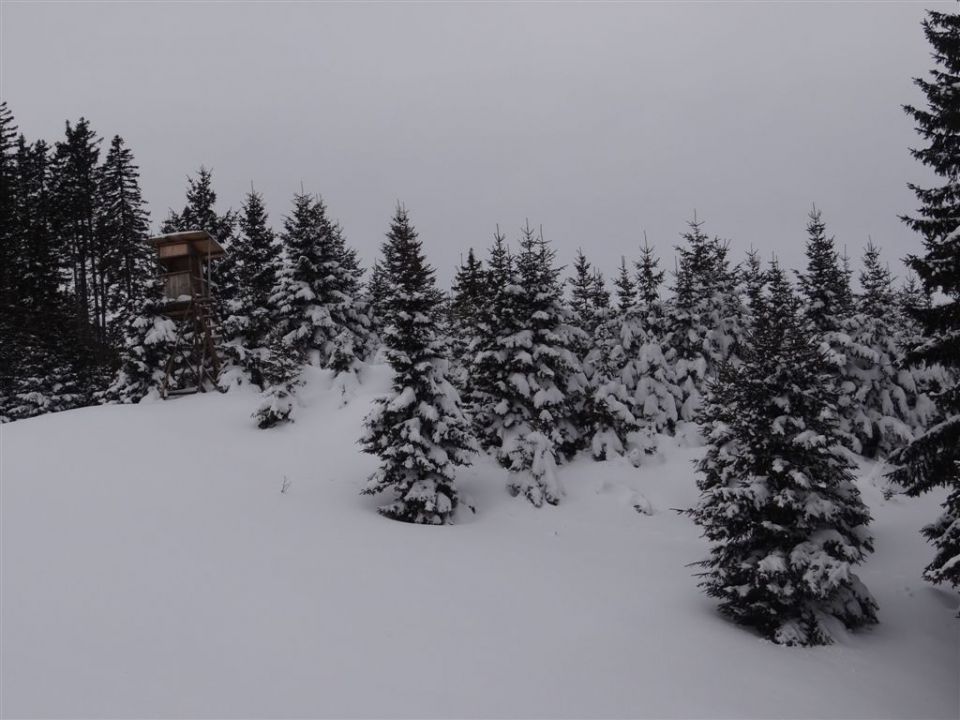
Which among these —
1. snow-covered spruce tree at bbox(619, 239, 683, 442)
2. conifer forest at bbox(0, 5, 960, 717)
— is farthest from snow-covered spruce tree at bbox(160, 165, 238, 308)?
snow-covered spruce tree at bbox(619, 239, 683, 442)

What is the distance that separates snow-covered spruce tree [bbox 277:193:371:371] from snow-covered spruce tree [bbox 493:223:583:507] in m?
11.1

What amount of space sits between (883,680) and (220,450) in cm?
1814

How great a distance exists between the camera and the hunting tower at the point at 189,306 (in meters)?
25.5

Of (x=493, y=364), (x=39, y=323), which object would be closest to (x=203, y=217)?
(x=39, y=323)

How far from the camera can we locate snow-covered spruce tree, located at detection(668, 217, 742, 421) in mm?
24953

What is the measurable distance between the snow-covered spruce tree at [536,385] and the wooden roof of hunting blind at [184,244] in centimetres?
1535

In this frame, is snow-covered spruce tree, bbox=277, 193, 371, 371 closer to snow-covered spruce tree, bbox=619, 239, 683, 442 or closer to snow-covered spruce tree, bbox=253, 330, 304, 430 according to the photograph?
snow-covered spruce tree, bbox=253, 330, 304, 430

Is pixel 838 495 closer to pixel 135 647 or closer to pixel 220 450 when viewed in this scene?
pixel 135 647

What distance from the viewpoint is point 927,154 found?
449 inches

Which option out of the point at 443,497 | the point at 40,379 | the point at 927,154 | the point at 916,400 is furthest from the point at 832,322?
the point at 40,379

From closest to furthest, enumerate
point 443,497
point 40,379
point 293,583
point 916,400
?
point 293,583 → point 443,497 → point 916,400 → point 40,379

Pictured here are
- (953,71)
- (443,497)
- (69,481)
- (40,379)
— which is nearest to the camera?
(953,71)

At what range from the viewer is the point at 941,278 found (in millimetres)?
10430

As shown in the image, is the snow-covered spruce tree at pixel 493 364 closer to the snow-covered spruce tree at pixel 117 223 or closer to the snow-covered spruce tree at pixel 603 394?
the snow-covered spruce tree at pixel 603 394
